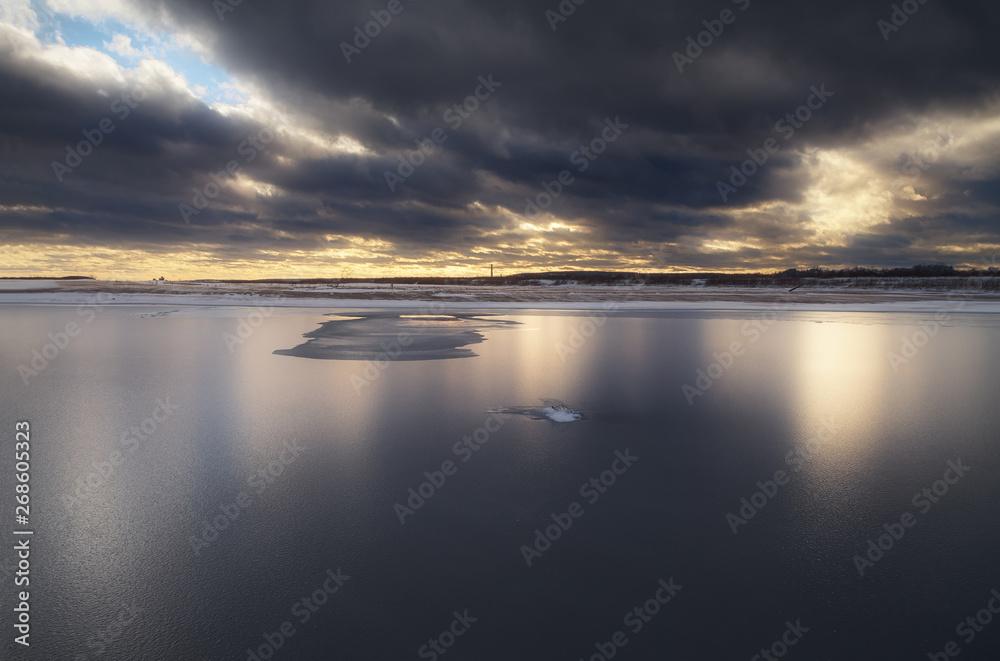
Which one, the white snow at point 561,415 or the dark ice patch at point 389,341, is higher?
the dark ice patch at point 389,341

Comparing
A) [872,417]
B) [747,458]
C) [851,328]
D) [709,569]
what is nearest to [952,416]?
[872,417]

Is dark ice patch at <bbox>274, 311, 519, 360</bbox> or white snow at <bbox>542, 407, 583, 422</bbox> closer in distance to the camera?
white snow at <bbox>542, 407, 583, 422</bbox>

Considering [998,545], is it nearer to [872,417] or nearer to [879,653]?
[879,653]

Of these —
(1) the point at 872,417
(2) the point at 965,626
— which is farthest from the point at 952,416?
(2) the point at 965,626

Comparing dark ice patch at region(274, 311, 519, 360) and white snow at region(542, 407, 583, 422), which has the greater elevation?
dark ice patch at region(274, 311, 519, 360)

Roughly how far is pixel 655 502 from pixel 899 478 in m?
2.51

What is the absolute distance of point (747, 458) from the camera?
18.0 feet

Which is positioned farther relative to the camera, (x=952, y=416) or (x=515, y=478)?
(x=952, y=416)

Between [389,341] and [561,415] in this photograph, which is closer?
[561,415]

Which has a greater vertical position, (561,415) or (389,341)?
(389,341)

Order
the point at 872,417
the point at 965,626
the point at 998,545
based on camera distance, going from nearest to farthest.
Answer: the point at 965,626 < the point at 998,545 < the point at 872,417

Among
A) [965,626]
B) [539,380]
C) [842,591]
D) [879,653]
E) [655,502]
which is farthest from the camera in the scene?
[539,380]

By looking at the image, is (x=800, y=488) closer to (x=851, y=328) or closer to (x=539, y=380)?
(x=539, y=380)

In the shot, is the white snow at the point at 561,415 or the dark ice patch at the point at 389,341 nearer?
the white snow at the point at 561,415
